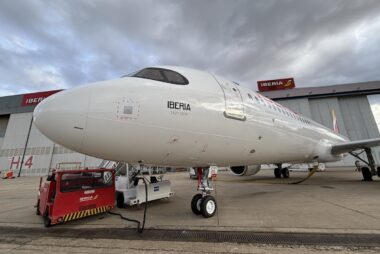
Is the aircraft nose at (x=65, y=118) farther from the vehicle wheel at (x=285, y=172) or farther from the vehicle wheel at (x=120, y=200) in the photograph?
the vehicle wheel at (x=285, y=172)

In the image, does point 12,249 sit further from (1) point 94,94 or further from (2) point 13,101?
(2) point 13,101

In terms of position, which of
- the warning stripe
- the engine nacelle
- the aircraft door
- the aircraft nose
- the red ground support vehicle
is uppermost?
the aircraft door

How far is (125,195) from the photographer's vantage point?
21.2 ft

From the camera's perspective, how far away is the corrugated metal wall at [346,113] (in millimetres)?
32312

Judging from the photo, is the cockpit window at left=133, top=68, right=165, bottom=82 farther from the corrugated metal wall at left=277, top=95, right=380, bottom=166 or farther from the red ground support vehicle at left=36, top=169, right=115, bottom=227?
the corrugated metal wall at left=277, top=95, right=380, bottom=166

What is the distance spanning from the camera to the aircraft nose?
119 inches

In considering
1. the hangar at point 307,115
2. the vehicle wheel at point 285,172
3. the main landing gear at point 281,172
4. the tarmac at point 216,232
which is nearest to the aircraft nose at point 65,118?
the tarmac at point 216,232

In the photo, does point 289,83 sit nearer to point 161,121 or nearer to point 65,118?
point 161,121

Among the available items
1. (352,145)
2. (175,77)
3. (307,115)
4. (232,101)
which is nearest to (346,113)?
(307,115)

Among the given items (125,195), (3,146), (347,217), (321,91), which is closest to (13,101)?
(3,146)

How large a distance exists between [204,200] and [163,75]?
10.0 ft

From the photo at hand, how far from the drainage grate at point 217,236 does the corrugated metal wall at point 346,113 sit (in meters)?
35.2

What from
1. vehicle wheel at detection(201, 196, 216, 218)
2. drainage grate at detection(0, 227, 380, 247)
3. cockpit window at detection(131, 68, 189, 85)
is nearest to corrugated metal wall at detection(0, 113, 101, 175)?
drainage grate at detection(0, 227, 380, 247)

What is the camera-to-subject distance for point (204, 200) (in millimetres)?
4914
